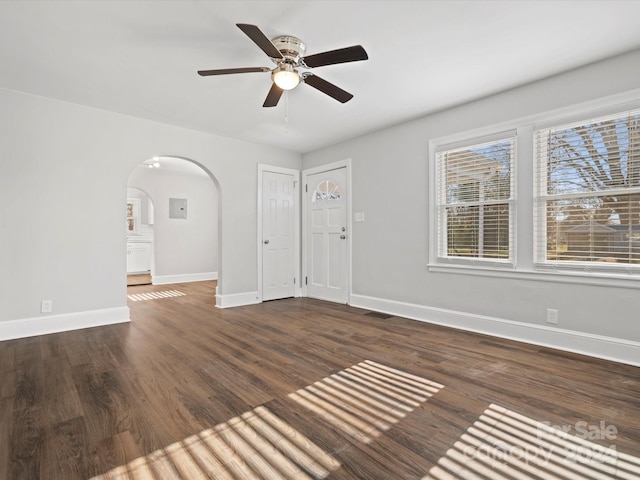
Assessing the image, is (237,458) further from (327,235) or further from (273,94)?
(327,235)

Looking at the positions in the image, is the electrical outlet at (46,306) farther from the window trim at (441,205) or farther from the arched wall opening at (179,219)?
the window trim at (441,205)

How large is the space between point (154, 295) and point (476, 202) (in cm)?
548

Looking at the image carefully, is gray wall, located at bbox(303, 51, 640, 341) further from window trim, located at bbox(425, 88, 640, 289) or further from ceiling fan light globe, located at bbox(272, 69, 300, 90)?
ceiling fan light globe, located at bbox(272, 69, 300, 90)

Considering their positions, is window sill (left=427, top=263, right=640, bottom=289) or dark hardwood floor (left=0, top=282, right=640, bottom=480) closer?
dark hardwood floor (left=0, top=282, right=640, bottom=480)

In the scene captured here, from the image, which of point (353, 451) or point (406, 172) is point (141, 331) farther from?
point (406, 172)

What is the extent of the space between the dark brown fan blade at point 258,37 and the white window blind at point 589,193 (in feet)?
8.46

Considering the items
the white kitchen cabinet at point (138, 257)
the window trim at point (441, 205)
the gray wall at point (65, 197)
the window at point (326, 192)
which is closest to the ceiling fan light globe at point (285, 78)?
the window trim at point (441, 205)

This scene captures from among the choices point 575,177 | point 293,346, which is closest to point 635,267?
point 575,177

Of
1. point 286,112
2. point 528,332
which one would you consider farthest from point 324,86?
point 528,332

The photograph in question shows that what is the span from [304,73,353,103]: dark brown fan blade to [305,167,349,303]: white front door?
7.17 feet

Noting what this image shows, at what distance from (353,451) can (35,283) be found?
3.74m

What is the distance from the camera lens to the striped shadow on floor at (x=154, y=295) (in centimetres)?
545

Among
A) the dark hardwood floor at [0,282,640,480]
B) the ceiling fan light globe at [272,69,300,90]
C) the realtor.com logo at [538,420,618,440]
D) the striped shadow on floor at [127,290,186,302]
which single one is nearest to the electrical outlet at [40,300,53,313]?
the dark hardwood floor at [0,282,640,480]

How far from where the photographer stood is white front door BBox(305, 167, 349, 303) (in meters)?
4.94
